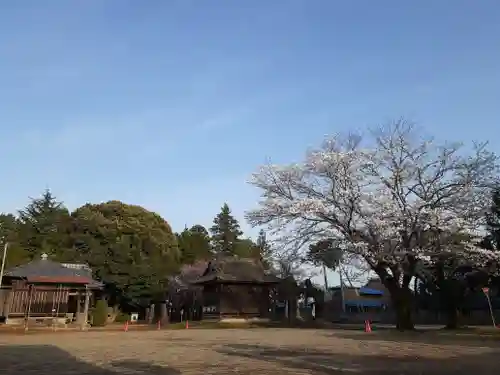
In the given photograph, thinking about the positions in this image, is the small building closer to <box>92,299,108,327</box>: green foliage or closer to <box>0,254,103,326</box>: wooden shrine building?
<box>92,299,108,327</box>: green foliage

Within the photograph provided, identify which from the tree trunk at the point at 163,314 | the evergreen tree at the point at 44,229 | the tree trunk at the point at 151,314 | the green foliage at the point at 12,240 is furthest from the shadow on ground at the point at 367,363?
the evergreen tree at the point at 44,229

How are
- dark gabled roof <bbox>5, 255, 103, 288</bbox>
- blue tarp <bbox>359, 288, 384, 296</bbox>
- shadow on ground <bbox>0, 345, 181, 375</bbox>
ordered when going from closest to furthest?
shadow on ground <bbox>0, 345, 181, 375</bbox>
dark gabled roof <bbox>5, 255, 103, 288</bbox>
blue tarp <bbox>359, 288, 384, 296</bbox>

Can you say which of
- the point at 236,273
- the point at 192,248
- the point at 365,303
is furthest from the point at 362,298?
the point at 236,273

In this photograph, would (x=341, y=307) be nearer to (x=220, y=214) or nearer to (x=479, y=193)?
(x=479, y=193)

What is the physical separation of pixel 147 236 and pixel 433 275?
35.9 metres

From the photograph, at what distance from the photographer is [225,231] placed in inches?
3442

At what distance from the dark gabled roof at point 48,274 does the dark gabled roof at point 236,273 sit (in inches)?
398

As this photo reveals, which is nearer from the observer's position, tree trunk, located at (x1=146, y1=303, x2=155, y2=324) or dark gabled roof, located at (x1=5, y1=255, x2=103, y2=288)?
dark gabled roof, located at (x1=5, y1=255, x2=103, y2=288)

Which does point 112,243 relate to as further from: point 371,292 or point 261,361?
point 261,361

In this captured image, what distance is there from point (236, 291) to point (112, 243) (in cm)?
1804

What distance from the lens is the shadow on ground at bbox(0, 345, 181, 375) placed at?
10031 millimetres

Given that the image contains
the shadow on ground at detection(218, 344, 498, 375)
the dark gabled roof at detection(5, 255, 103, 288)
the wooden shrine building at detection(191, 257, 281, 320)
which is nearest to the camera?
the shadow on ground at detection(218, 344, 498, 375)

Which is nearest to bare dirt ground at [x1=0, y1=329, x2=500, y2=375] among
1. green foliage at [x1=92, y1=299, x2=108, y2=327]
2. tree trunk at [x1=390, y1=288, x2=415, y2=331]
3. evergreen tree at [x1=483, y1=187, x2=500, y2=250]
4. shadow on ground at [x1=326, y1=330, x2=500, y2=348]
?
shadow on ground at [x1=326, y1=330, x2=500, y2=348]

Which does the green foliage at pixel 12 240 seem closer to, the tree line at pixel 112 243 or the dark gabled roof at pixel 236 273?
the tree line at pixel 112 243
